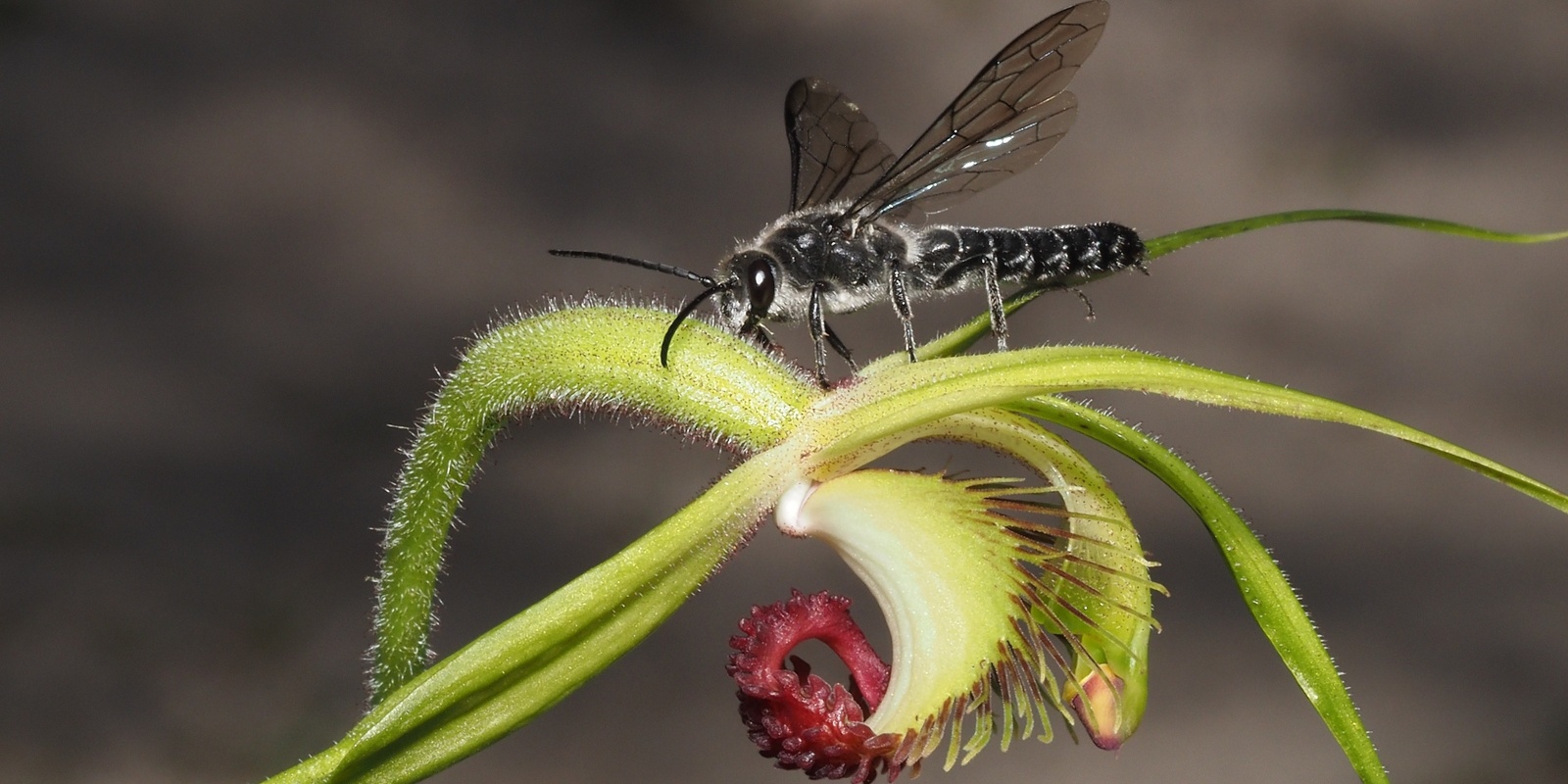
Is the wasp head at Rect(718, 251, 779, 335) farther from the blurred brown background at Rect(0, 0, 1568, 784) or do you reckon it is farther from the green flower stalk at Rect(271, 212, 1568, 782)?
the blurred brown background at Rect(0, 0, 1568, 784)

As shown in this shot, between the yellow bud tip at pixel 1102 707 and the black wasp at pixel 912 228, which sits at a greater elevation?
the black wasp at pixel 912 228

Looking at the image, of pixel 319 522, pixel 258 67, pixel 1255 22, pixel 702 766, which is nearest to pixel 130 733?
pixel 319 522

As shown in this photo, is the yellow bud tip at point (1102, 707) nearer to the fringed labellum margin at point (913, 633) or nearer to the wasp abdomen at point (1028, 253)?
the fringed labellum margin at point (913, 633)

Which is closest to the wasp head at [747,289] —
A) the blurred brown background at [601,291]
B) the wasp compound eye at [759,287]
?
the wasp compound eye at [759,287]

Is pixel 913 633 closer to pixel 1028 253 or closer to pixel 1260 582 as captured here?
pixel 1260 582

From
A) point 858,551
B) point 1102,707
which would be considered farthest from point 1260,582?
point 858,551

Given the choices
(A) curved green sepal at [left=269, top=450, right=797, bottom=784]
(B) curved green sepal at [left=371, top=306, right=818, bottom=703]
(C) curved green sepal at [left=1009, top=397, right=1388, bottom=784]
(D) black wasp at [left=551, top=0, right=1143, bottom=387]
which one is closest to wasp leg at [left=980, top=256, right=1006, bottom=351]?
(D) black wasp at [left=551, top=0, right=1143, bottom=387]

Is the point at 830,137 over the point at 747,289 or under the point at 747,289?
over
